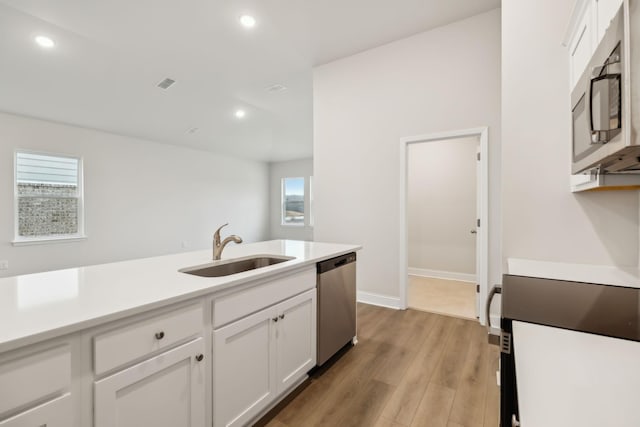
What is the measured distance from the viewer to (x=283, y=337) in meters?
1.72

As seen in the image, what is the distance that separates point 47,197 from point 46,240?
28.6 inches

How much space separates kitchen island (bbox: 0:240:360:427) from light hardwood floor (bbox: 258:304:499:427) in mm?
256

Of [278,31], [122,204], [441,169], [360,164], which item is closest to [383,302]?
[360,164]

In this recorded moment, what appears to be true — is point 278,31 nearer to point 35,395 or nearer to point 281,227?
point 35,395

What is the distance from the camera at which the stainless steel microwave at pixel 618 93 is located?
0.73 meters

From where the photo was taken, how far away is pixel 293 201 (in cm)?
887

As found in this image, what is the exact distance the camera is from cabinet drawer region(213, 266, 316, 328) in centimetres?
134

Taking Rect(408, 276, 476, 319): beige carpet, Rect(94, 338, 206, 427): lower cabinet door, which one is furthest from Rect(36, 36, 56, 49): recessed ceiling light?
Rect(408, 276, 476, 319): beige carpet

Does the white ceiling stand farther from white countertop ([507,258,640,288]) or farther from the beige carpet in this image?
the beige carpet

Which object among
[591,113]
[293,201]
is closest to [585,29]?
[591,113]

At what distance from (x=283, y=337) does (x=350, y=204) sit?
2303 millimetres

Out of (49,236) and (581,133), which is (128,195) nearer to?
(49,236)

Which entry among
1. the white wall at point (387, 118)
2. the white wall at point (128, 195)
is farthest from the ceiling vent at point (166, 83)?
the white wall at point (387, 118)

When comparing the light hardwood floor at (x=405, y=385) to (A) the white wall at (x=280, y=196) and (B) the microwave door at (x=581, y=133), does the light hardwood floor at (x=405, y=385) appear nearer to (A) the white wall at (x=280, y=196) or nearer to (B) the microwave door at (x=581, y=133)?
(B) the microwave door at (x=581, y=133)
